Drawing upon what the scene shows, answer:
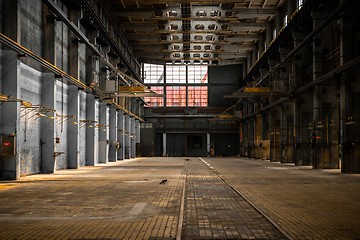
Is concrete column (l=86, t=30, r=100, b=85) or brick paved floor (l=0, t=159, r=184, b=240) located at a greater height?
concrete column (l=86, t=30, r=100, b=85)

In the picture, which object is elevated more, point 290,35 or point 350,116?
point 290,35

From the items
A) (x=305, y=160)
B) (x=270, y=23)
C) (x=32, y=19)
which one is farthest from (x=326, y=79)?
(x=270, y=23)

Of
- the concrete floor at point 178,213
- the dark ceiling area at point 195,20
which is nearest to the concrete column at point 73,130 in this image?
the dark ceiling area at point 195,20

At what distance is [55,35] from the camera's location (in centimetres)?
2408

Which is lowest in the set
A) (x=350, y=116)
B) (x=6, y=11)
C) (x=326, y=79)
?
(x=350, y=116)

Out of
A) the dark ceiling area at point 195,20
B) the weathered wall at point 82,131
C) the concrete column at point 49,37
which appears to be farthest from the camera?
the dark ceiling area at point 195,20

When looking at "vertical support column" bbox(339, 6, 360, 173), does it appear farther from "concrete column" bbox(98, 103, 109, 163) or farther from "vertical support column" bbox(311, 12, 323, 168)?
"concrete column" bbox(98, 103, 109, 163)

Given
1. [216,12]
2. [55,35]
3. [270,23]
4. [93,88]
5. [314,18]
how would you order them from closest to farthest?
[55,35], [314,18], [93,88], [216,12], [270,23]

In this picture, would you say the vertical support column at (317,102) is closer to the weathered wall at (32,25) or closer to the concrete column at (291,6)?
the concrete column at (291,6)

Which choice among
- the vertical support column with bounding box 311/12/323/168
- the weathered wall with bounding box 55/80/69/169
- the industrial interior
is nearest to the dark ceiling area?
the industrial interior

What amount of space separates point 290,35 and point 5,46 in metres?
20.8

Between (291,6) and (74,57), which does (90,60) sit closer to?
(74,57)

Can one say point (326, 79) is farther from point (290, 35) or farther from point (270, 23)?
point (270, 23)

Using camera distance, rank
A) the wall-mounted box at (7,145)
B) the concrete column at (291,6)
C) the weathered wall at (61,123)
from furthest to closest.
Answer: the concrete column at (291,6) < the weathered wall at (61,123) < the wall-mounted box at (7,145)
